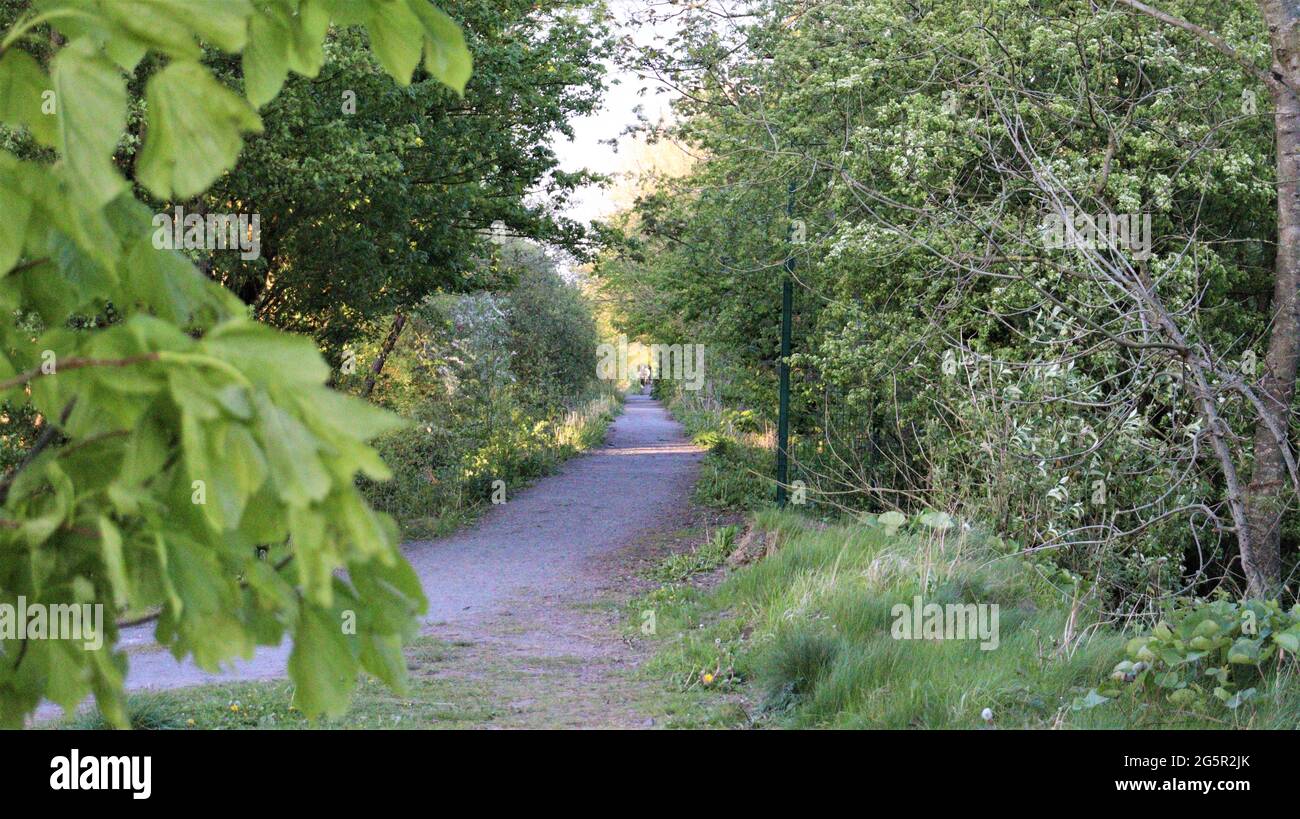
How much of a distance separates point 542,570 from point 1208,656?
29.0 ft

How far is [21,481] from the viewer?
1442 mm

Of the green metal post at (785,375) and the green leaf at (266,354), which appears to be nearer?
the green leaf at (266,354)

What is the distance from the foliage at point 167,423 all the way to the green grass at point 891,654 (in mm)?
4871

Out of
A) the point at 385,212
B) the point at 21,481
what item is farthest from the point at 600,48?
the point at 21,481

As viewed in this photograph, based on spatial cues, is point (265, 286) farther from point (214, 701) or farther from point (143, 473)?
point (143, 473)

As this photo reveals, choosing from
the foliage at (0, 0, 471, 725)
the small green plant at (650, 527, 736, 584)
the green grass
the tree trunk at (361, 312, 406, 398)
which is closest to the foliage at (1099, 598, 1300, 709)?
the green grass

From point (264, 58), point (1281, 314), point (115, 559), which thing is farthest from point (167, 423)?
point (1281, 314)

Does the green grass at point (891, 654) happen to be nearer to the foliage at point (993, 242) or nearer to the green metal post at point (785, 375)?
the foliage at point (993, 242)

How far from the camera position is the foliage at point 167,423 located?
1186 mm

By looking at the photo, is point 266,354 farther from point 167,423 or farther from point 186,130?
point 186,130

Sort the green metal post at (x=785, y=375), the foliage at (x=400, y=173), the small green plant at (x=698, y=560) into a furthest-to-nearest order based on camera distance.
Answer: the green metal post at (x=785, y=375)
the small green plant at (x=698, y=560)
the foliage at (x=400, y=173)

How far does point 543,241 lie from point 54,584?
58.7ft

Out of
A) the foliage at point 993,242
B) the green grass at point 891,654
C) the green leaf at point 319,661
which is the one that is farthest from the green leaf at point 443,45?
the foliage at point 993,242
